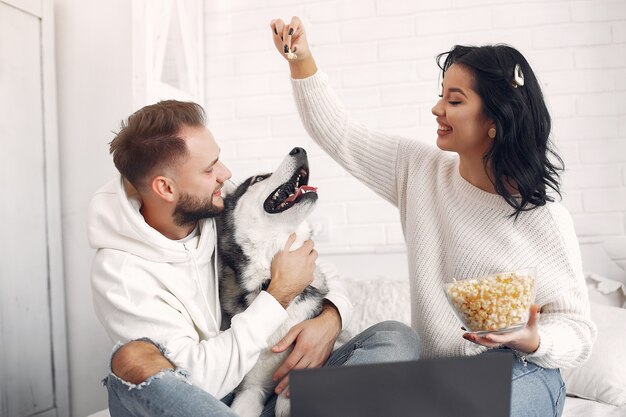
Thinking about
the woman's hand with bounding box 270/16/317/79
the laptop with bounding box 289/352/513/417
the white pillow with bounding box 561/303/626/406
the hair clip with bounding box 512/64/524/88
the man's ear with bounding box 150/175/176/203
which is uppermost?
the woman's hand with bounding box 270/16/317/79

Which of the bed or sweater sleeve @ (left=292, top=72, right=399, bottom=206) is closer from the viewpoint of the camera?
sweater sleeve @ (left=292, top=72, right=399, bottom=206)

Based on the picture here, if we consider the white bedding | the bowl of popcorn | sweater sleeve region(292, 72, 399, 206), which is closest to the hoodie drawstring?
sweater sleeve region(292, 72, 399, 206)

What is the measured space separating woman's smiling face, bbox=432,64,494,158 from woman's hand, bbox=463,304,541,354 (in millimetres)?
447

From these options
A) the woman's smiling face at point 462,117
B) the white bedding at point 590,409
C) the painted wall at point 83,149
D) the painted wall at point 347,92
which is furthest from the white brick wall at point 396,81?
the woman's smiling face at point 462,117

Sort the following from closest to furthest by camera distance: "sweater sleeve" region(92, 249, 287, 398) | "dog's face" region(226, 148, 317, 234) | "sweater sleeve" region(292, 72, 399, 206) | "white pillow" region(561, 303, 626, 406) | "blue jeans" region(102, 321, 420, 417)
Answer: "blue jeans" region(102, 321, 420, 417) → "sweater sleeve" region(92, 249, 287, 398) → "dog's face" region(226, 148, 317, 234) → "sweater sleeve" region(292, 72, 399, 206) → "white pillow" region(561, 303, 626, 406)

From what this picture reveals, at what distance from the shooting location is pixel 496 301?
1142mm

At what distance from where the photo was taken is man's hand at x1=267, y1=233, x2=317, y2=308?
1448 mm

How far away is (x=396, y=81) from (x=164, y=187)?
1294 mm

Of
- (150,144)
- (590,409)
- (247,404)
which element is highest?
(150,144)

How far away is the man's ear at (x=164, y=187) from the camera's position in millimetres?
1464

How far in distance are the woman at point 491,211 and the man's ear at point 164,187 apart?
0.42 m

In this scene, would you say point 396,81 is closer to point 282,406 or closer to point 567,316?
point 567,316

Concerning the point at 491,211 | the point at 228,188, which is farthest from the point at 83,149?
the point at 491,211

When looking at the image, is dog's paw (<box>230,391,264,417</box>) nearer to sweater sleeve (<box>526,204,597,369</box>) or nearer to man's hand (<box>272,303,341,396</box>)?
man's hand (<box>272,303,341,396</box>)
